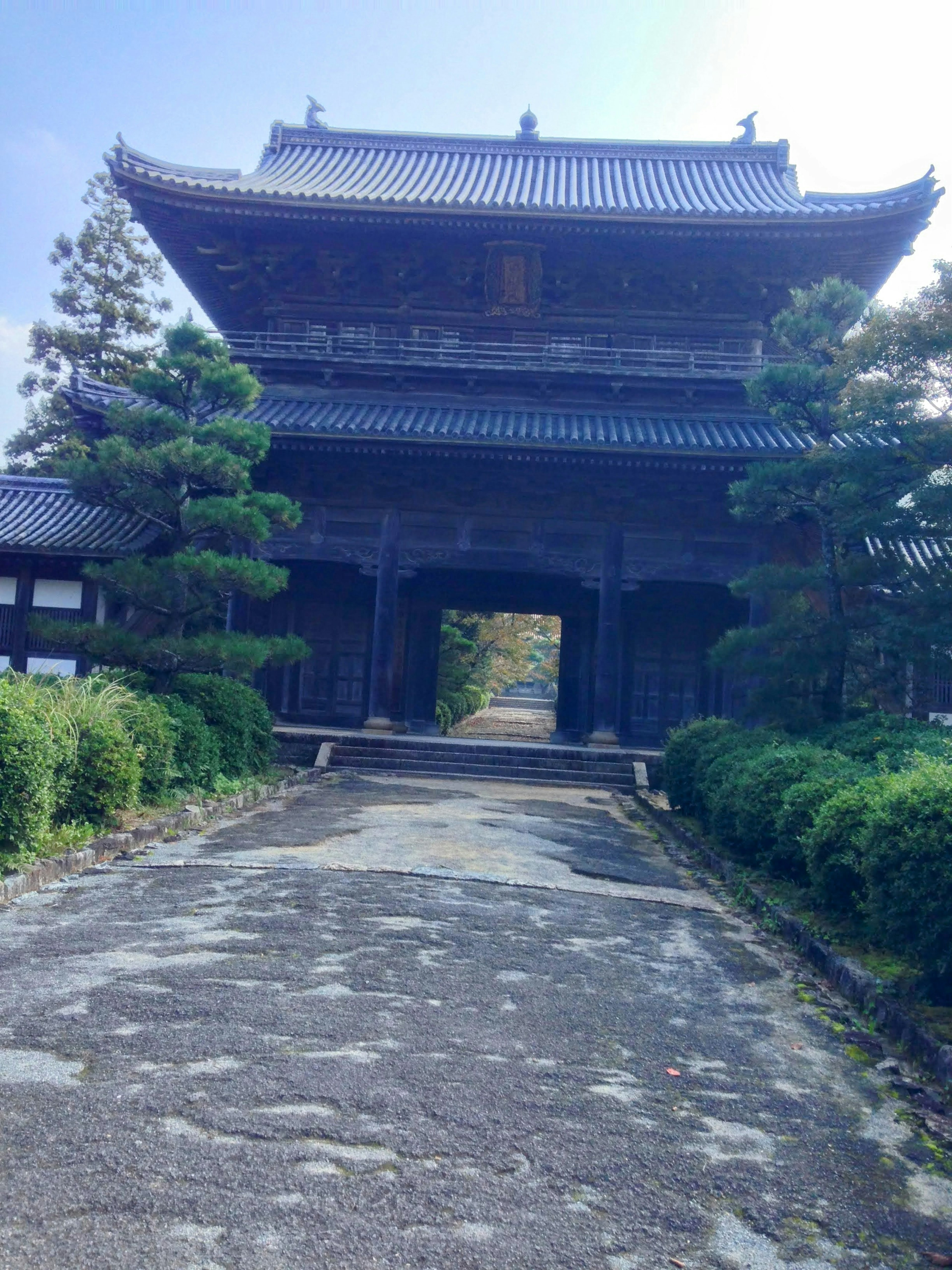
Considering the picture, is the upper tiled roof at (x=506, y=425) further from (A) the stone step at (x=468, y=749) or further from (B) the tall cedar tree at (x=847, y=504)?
(A) the stone step at (x=468, y=749)

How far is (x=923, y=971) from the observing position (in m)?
4.86

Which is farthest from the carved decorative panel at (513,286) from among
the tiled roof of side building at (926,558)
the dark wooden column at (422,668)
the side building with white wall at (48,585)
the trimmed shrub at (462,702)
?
the tiled roof of side building at (926,558)

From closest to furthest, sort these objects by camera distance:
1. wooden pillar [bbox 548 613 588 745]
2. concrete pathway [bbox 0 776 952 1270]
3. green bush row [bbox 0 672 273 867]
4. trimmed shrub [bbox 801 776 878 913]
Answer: concrete pathway [bbox 0 776 952 1270] < trimmed shrub [bbox 801 776 878 913] < green bush row [bbox 0 672 273 867] < wooden pillar [bbox 548 613 588 745]

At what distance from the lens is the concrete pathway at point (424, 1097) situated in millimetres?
2676

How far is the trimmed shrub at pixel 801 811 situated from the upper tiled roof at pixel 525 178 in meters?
11.9

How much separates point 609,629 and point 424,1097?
14.0m

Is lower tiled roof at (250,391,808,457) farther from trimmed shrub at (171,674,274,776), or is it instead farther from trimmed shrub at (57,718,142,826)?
trimmed shrub at (57,718,142,826)

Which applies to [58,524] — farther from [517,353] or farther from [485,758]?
[517,353]

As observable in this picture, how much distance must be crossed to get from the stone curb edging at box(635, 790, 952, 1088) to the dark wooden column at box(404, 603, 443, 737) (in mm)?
12020

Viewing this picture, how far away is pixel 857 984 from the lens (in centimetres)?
522

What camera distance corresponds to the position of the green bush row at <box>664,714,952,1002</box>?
15.4ft

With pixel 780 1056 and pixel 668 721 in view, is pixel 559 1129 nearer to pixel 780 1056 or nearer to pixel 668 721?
pixel 780 1056

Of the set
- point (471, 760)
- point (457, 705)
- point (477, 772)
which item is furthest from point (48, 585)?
point (457, 705)

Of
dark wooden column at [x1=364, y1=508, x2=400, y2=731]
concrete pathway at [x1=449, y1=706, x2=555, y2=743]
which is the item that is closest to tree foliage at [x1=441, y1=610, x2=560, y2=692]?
concrete pathway at [x1=449, y1=706, x2=555, y2=743]
